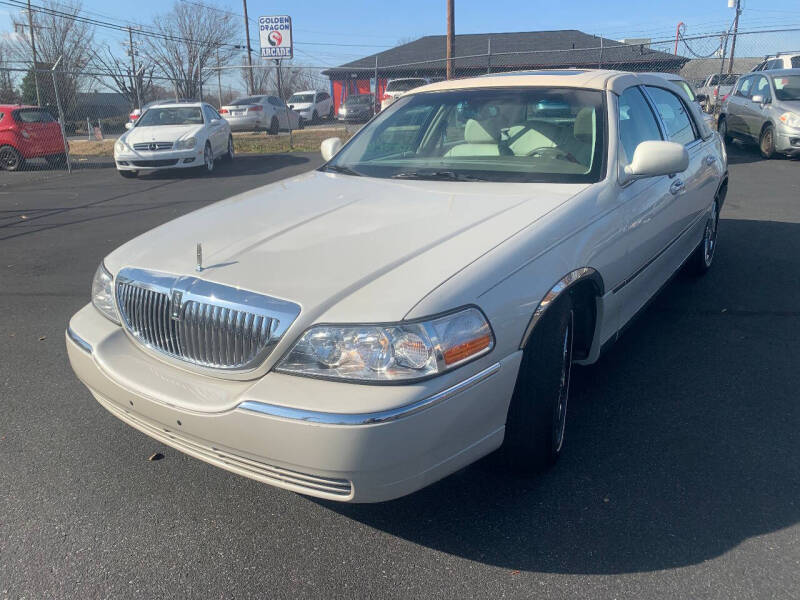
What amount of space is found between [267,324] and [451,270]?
65cm

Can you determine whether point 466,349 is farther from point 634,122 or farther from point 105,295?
point 634,122

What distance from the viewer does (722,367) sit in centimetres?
405

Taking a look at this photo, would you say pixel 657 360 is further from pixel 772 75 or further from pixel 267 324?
pixel 772 75

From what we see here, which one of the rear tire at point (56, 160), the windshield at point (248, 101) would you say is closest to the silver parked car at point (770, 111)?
the rear tire at point (56, 160)

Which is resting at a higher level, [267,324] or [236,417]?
[267,324]

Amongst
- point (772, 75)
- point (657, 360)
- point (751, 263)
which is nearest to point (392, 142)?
point (657, 360)

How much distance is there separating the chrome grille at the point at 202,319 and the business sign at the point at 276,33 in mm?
18059

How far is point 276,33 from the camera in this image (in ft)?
66.6

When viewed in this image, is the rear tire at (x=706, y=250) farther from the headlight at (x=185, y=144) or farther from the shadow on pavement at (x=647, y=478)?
the headlight at (x=185, y=144)

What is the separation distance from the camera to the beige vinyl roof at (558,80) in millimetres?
3869

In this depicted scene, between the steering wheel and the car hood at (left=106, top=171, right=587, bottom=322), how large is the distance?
34 cm

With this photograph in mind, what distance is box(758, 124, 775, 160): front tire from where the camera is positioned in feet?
43.6

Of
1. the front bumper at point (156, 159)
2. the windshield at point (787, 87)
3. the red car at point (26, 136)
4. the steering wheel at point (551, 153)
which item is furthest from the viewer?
the red car at point (26, 136)

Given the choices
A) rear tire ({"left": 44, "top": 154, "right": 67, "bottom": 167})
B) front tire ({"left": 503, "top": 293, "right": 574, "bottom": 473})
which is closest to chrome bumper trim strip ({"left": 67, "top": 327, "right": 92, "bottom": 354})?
front tire ({"left": 503, "top": 293, "right": 574, "bottom": 473})
